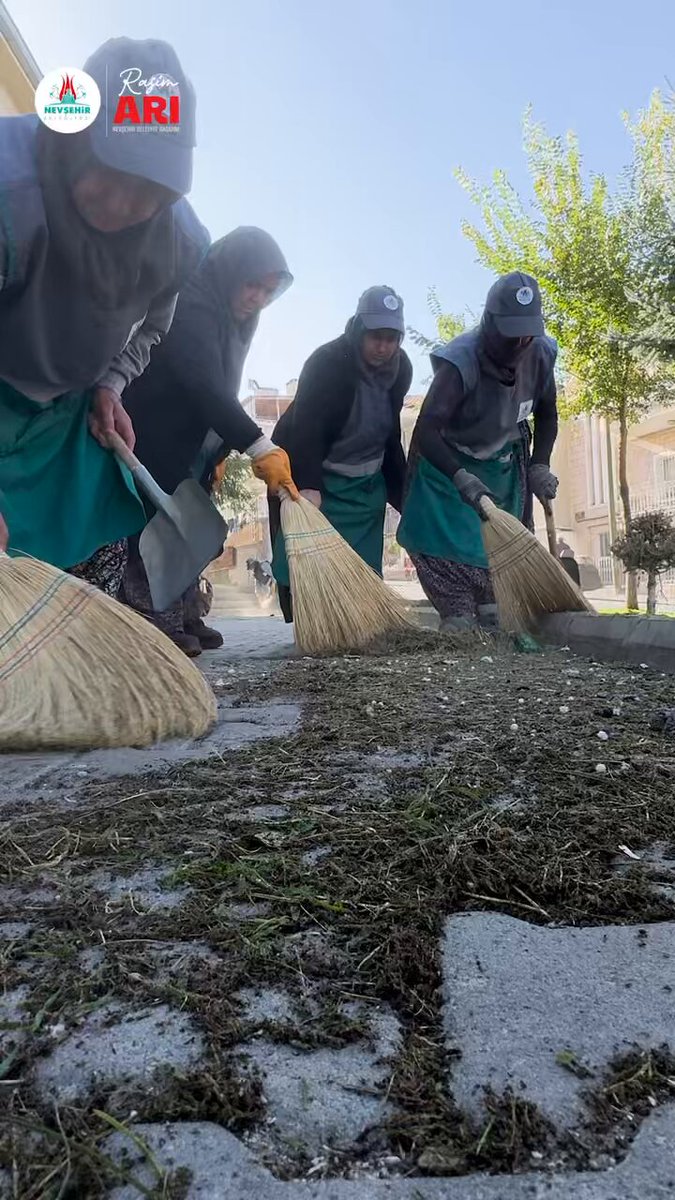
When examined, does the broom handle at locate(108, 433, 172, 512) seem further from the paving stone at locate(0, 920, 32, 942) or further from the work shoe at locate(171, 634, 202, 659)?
the paving stone at locate(0, 920, 32, 942)

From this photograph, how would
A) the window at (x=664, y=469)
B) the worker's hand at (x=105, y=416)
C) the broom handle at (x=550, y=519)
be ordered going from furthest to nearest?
the window at (x=664, y=469) < the broom handle at (x=550, y=519) < the worker's hand at (x=105, y=416)

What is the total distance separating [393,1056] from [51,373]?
2.52m

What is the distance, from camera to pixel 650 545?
7.55 meters

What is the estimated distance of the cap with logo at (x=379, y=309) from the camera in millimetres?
4648

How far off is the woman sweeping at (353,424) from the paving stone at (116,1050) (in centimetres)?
403

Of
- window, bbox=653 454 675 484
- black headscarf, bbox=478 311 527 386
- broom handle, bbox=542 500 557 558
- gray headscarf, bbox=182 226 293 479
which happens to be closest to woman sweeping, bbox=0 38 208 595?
gray headscarf, bbox=182 226 293 479

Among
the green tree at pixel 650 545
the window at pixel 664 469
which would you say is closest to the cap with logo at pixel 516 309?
the green tree at pixel 650 545

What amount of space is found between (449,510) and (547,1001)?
421 centimetres

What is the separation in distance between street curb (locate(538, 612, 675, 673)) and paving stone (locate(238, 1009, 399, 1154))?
2634 mm

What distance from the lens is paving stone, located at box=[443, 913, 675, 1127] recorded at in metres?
0.66

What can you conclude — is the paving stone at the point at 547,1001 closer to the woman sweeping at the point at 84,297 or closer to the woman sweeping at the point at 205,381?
the woman sweeping at the point at 84,297

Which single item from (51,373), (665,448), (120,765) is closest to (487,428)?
(51,373)

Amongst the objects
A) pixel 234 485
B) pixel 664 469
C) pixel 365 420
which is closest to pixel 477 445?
pixel 365 420

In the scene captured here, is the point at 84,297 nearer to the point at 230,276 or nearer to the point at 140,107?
the point at 140,107
